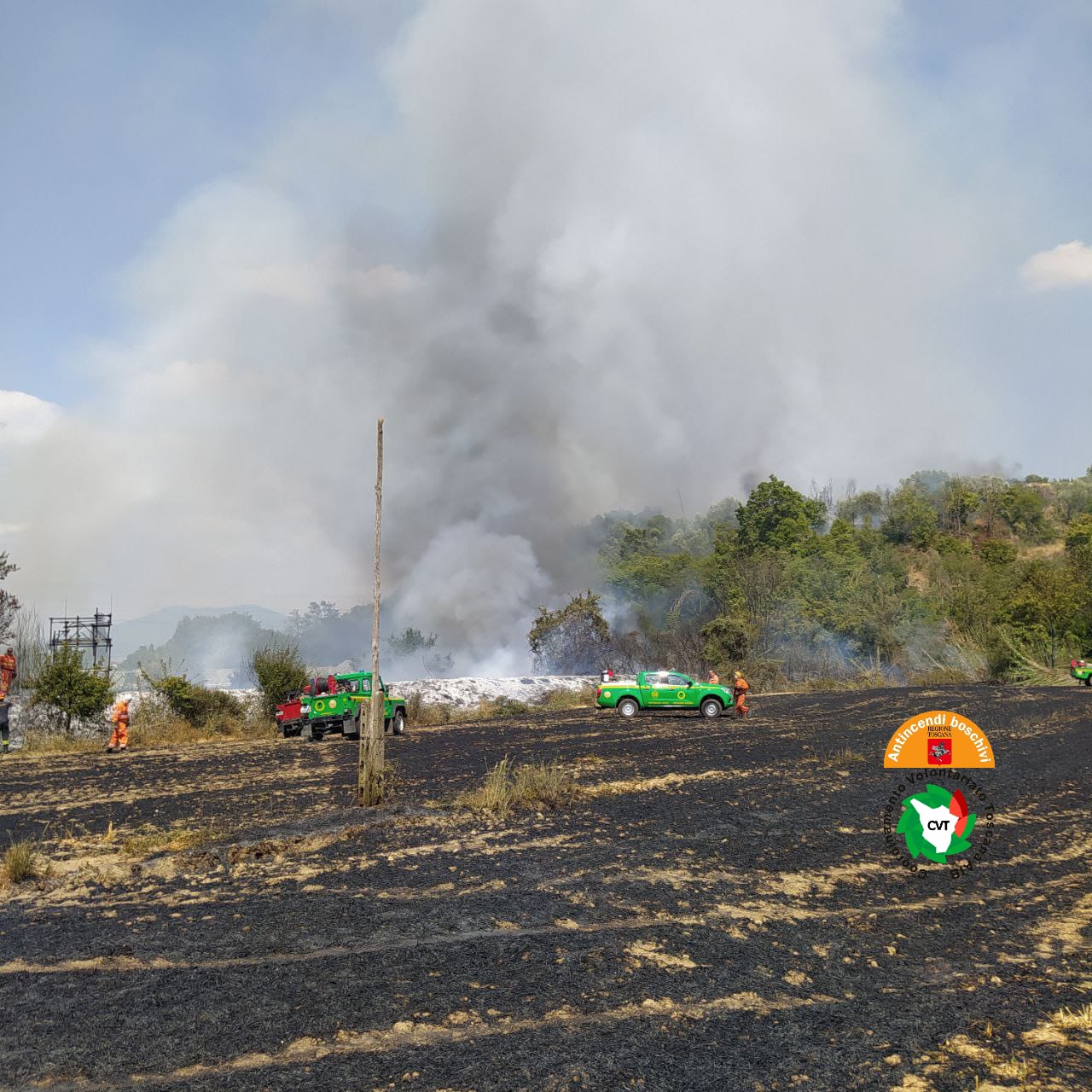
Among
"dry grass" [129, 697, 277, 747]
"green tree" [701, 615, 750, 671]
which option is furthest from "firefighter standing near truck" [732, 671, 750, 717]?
"green tree" [701, 615, 750, 671]

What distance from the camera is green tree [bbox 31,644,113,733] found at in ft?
87.8

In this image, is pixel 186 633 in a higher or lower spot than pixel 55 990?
higher

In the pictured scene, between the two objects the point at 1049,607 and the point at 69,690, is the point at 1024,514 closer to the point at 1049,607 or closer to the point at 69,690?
the point at 1049,607

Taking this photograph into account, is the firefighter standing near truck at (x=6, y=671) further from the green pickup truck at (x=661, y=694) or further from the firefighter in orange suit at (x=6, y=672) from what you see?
the green pickup truck at (x=661, y=694)

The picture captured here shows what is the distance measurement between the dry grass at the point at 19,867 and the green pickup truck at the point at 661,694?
21932mm

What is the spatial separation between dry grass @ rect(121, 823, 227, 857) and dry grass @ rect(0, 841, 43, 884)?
111 cm

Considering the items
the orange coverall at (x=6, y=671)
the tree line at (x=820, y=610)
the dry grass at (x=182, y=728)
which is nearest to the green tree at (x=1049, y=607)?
the tree line at (x=820, y=610)

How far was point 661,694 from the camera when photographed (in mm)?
31125

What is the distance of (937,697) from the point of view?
1344 inches

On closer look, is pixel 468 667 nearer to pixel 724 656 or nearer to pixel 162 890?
pixel 724 656

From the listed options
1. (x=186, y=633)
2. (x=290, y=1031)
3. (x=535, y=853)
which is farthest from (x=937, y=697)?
(x=186, y=633)

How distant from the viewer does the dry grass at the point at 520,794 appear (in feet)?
45.9

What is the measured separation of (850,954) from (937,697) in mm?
29163

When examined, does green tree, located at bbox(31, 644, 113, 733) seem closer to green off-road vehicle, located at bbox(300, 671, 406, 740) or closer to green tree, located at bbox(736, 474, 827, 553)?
green off-road vehicle, located at bbox(300, 671, 406, 740)
